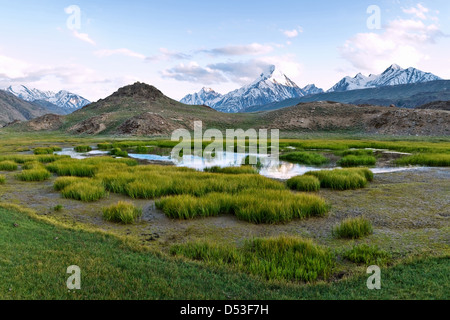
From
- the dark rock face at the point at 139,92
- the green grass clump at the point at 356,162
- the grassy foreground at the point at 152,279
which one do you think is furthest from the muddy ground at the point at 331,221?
the dark rock face at the point at 139,92

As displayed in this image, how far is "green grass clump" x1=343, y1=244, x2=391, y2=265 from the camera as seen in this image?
7.23 metres

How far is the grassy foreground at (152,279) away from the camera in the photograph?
221 inches

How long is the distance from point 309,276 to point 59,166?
22394 mm

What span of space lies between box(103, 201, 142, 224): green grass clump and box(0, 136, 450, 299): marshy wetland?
0.05m

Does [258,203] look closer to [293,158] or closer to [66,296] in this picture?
[66,296]

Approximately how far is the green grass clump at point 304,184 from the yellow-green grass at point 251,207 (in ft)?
12.0

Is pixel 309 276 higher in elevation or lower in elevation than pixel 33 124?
lower

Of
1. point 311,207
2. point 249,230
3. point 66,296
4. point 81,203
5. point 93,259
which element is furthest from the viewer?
point 81,203

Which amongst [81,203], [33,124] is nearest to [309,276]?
[81,203]

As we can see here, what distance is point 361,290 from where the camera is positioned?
5.83 meters

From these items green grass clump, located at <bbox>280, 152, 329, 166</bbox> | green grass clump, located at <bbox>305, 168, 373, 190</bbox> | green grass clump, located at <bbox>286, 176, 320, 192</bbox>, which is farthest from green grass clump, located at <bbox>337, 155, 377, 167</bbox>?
green grass clump, located at <bbox>286, 176, 320, 192</bbox>

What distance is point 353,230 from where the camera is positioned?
358 inches

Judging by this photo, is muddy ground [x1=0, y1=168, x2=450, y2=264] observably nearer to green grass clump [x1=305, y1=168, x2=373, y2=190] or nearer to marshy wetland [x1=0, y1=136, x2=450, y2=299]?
marshy wetland [x1=0, y1=136, x2=450, y2=299]

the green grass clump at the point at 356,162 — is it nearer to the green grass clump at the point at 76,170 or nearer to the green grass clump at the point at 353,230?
the green grass clump at the point at 353,230
